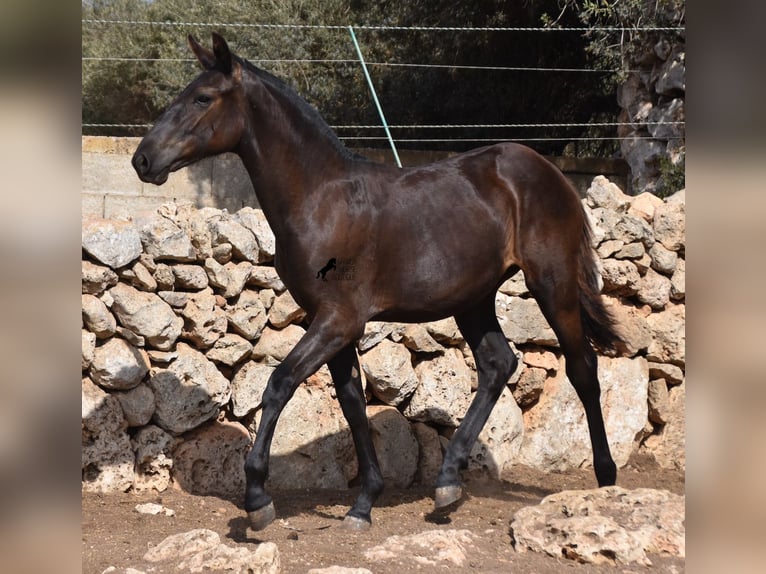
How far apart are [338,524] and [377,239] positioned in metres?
1.54

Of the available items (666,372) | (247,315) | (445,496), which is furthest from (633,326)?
(247,315)

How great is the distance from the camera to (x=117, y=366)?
5.28 meters

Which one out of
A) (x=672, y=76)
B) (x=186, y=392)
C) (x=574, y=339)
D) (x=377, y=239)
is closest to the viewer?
(x=377, y=239)

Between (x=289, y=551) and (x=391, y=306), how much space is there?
4.48ft

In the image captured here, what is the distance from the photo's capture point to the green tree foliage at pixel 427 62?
441 inches

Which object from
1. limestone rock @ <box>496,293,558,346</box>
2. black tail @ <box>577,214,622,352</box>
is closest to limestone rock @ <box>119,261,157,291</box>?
limestone rock @ <box>496,293,558,346</box>

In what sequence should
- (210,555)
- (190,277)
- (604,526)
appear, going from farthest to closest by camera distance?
A: (190,277), (604,526), (210,555)

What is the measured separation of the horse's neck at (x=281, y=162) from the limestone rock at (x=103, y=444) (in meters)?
1.64

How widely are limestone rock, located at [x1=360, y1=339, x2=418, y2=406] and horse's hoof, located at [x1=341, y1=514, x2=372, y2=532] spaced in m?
1.31

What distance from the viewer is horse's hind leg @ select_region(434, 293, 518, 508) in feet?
16.5

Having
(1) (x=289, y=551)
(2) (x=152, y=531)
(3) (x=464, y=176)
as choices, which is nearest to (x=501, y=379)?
(3) (x=464, y=176)

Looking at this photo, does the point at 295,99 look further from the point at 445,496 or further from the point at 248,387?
the point at 445,496
